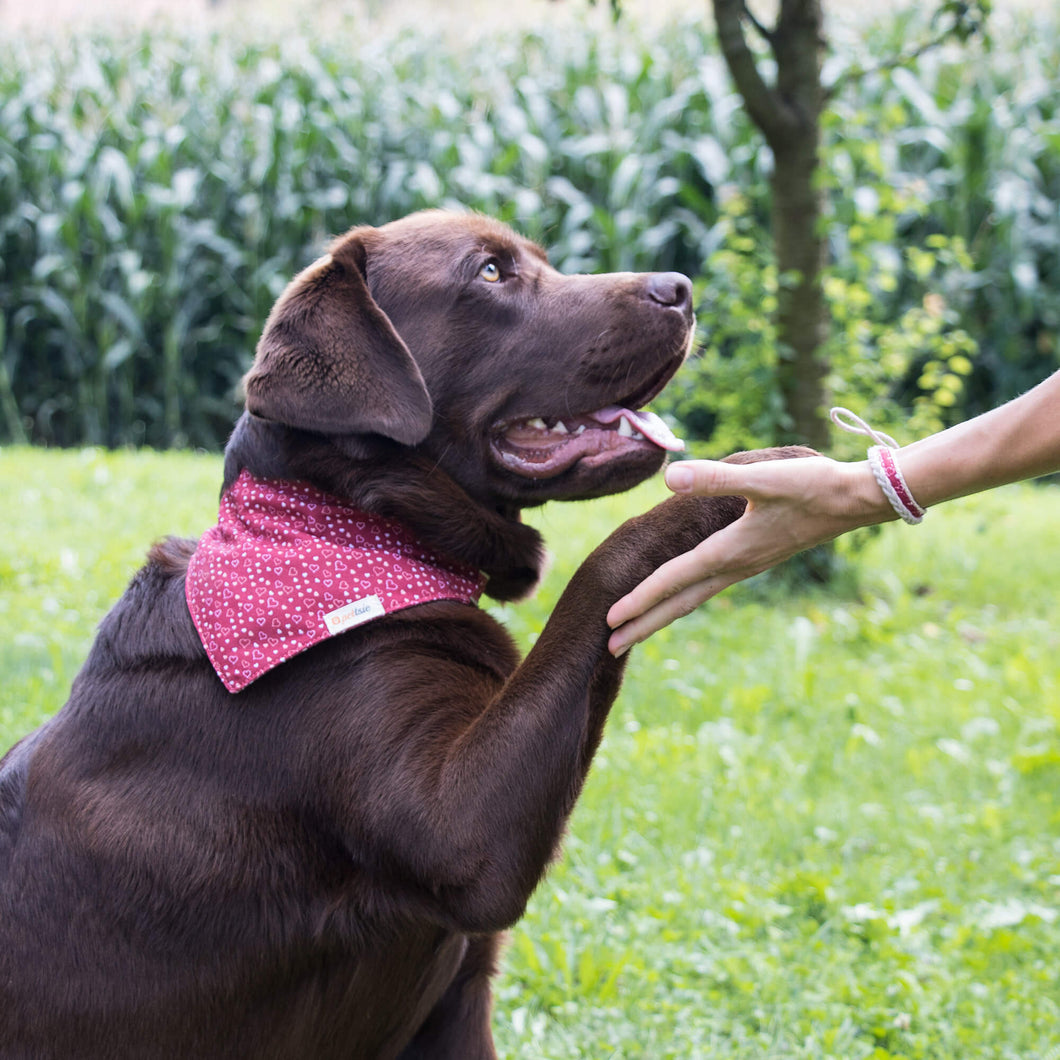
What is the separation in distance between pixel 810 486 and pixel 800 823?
1745 millimetres

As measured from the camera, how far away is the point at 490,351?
2562 millimetres

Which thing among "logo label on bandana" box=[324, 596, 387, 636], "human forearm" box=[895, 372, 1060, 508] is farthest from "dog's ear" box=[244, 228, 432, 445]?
"human forearm" box=[895, 372, 1060, 508]

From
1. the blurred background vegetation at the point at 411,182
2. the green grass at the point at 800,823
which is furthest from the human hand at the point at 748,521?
the blurred background vegetation at the point at 411,182

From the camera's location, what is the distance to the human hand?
6.48 feet

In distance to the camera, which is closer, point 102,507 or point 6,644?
point 6,644

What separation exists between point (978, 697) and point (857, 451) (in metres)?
1.51

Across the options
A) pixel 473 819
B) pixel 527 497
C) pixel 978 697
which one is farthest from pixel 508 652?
pixel 978 697

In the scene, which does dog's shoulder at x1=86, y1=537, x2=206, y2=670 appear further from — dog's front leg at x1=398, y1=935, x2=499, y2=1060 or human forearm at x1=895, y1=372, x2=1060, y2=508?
human forearm at x1=895, y1=372, x2=1060, y2=508

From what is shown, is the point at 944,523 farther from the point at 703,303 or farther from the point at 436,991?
the point at 436,991

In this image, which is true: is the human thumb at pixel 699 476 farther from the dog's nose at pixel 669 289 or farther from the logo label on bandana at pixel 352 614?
the dog's nose at pixel 669 289

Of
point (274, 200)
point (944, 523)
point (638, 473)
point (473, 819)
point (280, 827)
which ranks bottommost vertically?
point (944, 523)

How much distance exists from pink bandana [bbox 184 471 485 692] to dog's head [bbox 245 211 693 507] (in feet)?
0.54

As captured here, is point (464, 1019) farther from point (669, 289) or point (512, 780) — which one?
point (669, 289)

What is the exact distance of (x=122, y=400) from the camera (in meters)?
10.1
